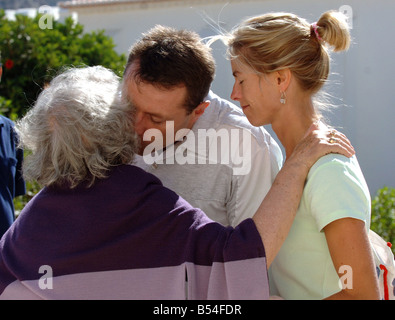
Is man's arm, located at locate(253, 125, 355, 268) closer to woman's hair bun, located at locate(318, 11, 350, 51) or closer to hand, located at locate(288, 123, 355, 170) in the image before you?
hand, located at locate(288, 123, 355, 170)

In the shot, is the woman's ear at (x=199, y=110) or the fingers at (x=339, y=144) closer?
the fingers at (x=339, y=144)

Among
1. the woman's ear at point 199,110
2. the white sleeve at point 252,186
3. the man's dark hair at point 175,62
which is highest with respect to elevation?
the man's dark hair at point 175,62

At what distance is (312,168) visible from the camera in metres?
1.87

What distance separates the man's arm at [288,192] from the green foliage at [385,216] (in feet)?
9.58

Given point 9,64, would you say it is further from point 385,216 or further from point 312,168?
point 312,168

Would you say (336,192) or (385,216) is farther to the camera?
(385,216)

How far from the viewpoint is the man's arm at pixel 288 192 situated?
5.78 feet

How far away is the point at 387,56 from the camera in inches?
275

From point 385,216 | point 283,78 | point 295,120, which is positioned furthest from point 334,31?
point 385,216

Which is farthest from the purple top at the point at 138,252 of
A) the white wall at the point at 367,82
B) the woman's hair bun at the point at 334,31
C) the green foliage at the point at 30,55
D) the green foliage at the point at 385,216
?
the white wall at the point at 367,82

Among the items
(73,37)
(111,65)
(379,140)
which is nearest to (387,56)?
(379,140)

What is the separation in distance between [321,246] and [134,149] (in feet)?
A: 2.51

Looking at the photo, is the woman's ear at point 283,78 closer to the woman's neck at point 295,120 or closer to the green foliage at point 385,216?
the woman's neck at point 295,120

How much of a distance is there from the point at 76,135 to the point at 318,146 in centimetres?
86
